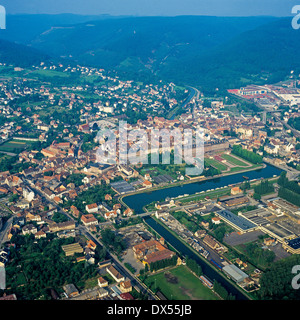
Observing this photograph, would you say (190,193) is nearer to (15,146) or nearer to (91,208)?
(91,208)

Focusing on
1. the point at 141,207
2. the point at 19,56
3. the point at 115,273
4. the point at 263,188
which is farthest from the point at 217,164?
the point at 19,56

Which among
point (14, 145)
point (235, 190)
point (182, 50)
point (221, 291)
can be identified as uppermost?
point (182, 50)

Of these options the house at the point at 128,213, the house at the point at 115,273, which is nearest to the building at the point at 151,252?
the house at the point at 115,273

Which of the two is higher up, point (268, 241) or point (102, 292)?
point (268, 241)

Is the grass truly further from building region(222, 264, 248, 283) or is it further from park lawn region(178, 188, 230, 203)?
building region(222, 264, 248, 283)

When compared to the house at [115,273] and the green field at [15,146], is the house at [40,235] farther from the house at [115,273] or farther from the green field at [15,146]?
the green field at [15,146]

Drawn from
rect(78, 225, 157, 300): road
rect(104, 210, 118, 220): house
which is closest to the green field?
rect(104, 210, 118, 220): house
